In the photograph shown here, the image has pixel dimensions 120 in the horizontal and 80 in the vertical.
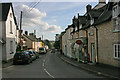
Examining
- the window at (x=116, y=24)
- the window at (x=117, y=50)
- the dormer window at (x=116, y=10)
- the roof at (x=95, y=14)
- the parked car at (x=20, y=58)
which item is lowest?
the parked car at (x=20, y=58)

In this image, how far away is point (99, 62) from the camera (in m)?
17.2

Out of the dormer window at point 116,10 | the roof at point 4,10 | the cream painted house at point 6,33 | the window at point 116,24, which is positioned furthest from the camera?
the roof at point 4,10

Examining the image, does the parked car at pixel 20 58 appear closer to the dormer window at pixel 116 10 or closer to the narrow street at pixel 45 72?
the narrow street at pixel 45 72

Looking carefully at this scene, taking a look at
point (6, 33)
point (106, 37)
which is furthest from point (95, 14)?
point (6, 33)

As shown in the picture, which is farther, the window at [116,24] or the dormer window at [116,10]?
the dormer window at [116,10]

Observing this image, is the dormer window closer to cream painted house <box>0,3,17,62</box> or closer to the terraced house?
the terraced house

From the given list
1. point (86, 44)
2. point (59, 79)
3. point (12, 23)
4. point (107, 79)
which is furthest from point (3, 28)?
point (107, 79)

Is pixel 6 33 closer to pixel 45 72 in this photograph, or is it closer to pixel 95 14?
pixel 45 72

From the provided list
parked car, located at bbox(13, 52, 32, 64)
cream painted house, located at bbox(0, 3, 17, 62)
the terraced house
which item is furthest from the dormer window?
cream painted house, located at bbox(0, 3, 17, 62)

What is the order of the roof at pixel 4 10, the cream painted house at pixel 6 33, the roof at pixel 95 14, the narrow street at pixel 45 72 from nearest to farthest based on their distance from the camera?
the narrow street at pixel 45 72 → the roof at pixel 95 14 → the cream painted house at pixel 6 33 → the roof at pixel 4 10

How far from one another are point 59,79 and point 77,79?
116 cm

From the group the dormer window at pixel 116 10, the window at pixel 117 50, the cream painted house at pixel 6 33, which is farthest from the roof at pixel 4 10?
the window at pixel 117 50

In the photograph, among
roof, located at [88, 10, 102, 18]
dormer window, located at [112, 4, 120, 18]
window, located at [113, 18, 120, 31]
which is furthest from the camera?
roof, located at [88, 10, 102, 18]

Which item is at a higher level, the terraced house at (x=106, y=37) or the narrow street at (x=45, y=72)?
the terraced house at (x=106, y=37)
